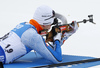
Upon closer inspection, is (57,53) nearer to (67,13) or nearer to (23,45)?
(23,45)

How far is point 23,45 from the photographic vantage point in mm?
2504

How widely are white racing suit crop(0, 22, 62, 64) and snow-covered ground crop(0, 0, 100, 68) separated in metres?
1.60

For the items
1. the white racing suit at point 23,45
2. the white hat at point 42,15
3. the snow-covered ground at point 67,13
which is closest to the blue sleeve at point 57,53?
the white racing suit at point 23,45

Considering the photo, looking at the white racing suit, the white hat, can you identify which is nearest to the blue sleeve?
the white racing suit

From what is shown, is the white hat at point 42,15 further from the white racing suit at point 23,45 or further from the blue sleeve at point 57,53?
the blue sleeve at point 57,53

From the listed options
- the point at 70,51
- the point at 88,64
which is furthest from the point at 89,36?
the point at 88,64

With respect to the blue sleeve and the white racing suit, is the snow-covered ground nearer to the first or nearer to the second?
the blue sleeve

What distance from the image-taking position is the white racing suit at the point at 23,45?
240 centimetres

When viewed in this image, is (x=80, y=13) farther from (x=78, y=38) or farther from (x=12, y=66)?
(x=12, y=66)

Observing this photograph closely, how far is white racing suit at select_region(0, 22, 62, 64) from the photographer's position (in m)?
2.40

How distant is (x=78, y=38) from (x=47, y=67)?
6.99 feet

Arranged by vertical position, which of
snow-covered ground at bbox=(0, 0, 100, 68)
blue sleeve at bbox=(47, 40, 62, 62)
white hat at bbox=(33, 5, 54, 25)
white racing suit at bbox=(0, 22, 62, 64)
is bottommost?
snow-covered ground at bbox=(0, 0, 100, 68)

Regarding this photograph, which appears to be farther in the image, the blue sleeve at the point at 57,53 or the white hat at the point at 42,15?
the white hat at the point at 42,15

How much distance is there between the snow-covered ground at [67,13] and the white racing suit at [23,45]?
160cm
